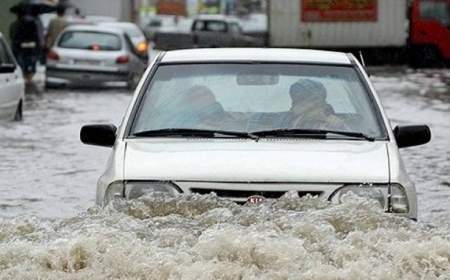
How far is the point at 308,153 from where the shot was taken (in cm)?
754

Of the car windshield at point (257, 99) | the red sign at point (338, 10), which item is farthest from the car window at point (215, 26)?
the car windshield at point (257, 99)

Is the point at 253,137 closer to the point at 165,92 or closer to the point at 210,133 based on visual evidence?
the point at 210,133

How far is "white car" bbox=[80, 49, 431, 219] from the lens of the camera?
7309mm

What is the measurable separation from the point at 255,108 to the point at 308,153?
93 centimetres

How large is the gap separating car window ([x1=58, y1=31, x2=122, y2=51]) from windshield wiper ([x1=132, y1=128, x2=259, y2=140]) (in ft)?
73.2

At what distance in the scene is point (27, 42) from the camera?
3212cm

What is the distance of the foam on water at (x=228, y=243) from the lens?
6418 mm

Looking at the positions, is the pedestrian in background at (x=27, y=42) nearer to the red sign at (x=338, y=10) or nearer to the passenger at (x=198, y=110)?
the red sign at (x=338, y=10)

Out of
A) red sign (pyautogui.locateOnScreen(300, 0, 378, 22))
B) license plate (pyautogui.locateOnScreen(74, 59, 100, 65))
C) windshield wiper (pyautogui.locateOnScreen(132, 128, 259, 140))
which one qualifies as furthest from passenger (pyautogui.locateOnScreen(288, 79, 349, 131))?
red sign (pyautogui.locateOnScreen(300, 0, 378, 22))

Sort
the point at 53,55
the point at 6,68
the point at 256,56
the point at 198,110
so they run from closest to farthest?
the point at 198,110 < the point at 256,56 < the point at 6,68 < the point at 53,55

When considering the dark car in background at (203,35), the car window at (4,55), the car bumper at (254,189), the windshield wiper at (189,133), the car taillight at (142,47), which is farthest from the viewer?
the dark car in background at (203,35)

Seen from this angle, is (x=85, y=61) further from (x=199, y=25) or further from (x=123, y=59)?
(x=199, y=25)

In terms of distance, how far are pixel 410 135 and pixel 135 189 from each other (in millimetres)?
1963

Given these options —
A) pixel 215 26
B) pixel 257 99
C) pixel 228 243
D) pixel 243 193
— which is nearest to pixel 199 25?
pixel 215 26
